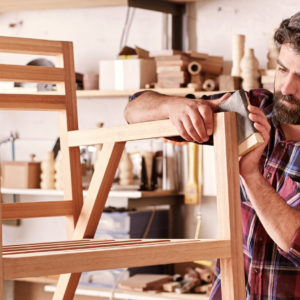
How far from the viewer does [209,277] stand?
242 cm

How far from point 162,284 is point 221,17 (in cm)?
109

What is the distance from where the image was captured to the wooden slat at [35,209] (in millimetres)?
1216

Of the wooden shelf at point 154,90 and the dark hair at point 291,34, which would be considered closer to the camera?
the dark hair at point 291,34

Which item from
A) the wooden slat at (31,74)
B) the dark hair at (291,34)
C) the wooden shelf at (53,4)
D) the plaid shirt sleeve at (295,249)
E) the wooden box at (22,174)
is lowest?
the wooden box at (22,174)

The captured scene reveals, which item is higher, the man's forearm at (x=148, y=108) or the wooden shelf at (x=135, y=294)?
the man's forearm at (x=148, y=108)

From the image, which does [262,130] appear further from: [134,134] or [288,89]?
[288,89]

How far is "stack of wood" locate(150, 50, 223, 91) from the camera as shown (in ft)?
8.05

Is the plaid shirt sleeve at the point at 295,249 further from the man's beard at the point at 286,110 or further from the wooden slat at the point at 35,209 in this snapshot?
the wooden slat at the point at 35,209

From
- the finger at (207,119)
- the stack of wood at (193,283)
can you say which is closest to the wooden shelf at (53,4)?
the stack of wood at (193,283)

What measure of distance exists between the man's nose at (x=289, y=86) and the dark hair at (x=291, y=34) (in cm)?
6

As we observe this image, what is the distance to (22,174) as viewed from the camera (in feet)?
9.08

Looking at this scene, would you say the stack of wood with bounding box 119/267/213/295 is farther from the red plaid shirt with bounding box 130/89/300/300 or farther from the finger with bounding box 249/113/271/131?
the finger with bounding box 249/113/271/131

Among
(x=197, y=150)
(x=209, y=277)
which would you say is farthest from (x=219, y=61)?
(x=209, y=277)

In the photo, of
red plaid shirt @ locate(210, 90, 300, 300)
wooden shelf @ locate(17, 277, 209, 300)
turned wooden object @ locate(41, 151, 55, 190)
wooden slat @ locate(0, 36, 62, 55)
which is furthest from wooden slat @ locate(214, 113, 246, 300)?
turned wooden object @ locate(41, 151, 55, 190)
